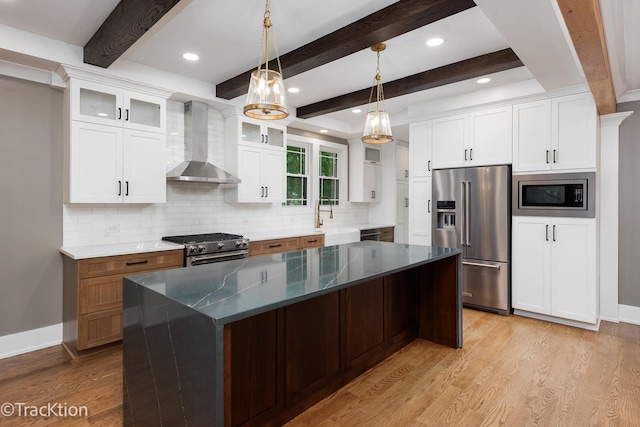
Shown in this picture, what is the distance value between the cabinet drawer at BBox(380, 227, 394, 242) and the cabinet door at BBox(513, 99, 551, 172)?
8.89 feet

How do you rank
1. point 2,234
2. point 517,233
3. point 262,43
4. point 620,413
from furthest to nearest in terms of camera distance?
point 517,233
point 2,234
point 262,43
point 620,413

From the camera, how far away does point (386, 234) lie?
647 cm

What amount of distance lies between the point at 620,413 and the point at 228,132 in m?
4.48

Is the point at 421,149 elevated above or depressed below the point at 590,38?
below

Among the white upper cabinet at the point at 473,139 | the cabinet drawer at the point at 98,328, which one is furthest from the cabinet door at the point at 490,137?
the cabinet drawer at the point at 98,328

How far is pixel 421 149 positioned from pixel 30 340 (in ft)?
15.6

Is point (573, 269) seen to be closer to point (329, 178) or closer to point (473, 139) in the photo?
point (473, 139)

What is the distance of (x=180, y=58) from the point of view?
134 inches

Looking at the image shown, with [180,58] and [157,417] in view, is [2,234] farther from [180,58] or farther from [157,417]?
[157,417]

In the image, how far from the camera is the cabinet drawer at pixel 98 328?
9.80 feet

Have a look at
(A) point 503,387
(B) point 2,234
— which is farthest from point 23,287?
(A) point 503,387

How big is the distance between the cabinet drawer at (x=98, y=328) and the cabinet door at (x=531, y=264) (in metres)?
4.17

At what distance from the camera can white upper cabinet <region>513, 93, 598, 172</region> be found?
3.58 m

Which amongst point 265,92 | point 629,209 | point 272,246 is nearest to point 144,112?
point 272,246
